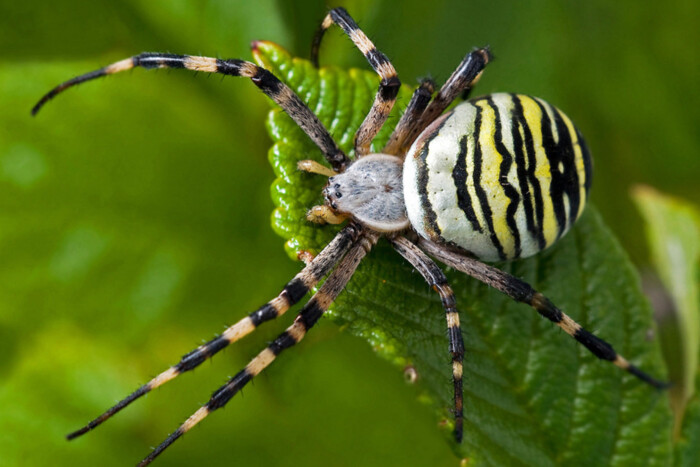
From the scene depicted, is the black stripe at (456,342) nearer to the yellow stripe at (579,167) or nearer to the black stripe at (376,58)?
the yellow stripe at (579,167)

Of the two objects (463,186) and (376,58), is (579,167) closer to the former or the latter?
(463,186)

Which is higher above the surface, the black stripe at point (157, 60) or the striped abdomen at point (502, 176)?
the striped abdomen at point (502, 176)

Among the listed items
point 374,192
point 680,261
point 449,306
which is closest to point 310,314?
point 449,306

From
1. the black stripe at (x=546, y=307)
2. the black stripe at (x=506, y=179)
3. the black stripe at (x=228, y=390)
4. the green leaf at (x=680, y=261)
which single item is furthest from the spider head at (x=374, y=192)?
the green leaf at (x=680, y=261)

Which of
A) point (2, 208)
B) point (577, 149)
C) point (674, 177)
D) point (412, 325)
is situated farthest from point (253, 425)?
point (674, 177)

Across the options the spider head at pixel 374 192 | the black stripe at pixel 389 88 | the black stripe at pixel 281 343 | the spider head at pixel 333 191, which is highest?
the black stripe at pixel 389 88

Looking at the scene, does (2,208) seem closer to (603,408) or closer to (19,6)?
(19,6)

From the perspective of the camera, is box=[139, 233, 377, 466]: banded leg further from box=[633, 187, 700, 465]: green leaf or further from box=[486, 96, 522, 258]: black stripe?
box=[633, 187, 700, 465]: green leaf
